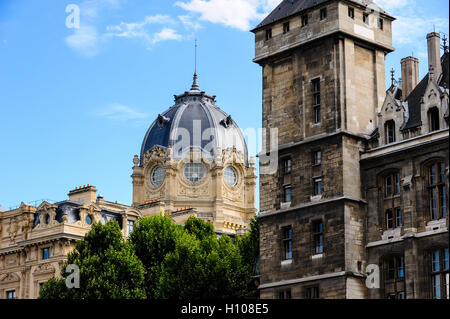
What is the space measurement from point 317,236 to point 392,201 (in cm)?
533

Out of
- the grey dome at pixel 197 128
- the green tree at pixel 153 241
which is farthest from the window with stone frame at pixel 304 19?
the grey dome at pixel 197 128

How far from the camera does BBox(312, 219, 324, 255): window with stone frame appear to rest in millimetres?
77125

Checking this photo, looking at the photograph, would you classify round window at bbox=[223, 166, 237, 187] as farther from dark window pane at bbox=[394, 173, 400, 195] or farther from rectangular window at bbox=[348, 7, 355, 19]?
dark window pane at bbox=[394, 173, 400, 195]

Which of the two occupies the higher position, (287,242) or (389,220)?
(389,220)

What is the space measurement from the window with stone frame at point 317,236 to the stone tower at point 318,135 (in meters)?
0.06

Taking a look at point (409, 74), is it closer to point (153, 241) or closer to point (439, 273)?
point (439, 273)

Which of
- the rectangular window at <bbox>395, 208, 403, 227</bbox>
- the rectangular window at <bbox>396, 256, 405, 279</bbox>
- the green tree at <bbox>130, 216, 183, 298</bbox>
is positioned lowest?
the rectangular window at <bbox>396, 256, 405, 279</bbox>

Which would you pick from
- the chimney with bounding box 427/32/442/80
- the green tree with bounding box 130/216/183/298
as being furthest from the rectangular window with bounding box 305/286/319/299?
the green tree with bounding box 130/216/183/298

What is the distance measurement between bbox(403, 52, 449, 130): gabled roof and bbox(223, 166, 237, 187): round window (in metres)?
71.1

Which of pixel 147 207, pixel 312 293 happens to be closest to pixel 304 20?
pixel 312 293

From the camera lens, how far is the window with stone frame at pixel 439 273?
7219cm

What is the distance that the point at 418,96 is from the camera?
7888 cm

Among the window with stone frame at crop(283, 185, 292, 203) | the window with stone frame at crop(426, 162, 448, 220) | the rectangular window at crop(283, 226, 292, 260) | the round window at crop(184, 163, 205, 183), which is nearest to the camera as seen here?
the window with stone frame at crop(426, 162, 448, 220)
